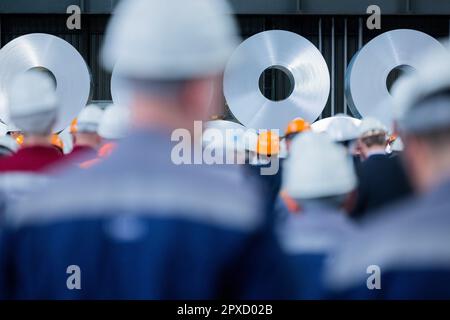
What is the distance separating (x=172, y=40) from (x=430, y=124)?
0.44 meters

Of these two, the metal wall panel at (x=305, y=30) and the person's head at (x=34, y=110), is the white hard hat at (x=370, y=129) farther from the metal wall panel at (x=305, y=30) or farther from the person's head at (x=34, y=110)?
the metal wall panel at (x=305, y=30)

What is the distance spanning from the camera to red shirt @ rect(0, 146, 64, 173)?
2572mm

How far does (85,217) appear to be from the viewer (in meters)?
1.25

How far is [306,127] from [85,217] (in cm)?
399

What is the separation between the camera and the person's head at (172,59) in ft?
4.21

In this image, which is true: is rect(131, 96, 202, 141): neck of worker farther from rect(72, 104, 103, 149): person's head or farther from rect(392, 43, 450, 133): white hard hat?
rect(72, 104, 103, 149): person's head

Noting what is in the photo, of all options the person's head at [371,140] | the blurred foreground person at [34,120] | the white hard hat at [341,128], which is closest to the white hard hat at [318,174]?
the blurred foreground person at [34,120]

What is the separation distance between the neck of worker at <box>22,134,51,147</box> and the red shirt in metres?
0.01

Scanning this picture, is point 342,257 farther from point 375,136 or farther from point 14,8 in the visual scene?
point 14,8

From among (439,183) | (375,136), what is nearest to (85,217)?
(439,183)

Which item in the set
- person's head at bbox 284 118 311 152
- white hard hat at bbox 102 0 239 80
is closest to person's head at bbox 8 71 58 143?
white hard hat at bbox 102 0 239 80

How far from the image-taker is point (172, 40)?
129cm

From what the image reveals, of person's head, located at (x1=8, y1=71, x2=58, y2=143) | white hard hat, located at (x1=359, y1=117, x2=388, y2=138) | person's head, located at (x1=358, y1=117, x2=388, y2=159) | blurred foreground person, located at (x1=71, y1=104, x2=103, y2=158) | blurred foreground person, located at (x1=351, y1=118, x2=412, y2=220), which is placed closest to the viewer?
person's head, located at (x1=8, y1=71, x2=58, y2=143)

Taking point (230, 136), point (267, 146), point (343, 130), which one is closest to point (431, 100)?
point (230, 136)
